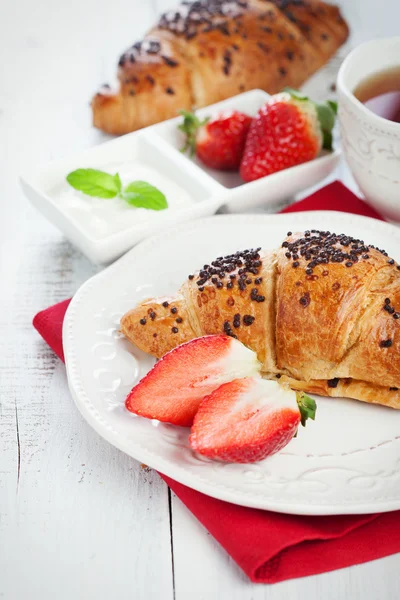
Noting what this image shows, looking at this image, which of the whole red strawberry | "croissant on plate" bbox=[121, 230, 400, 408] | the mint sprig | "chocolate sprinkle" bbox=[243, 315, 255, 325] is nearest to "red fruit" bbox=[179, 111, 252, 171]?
the whole red strawberry

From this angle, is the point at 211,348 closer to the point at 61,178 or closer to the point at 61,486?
the point at 61,486

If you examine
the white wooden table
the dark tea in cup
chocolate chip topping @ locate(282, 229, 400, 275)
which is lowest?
the white wooden table

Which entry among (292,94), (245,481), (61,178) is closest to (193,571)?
(245,481)

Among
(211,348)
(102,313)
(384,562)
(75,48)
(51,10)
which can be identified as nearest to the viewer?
(384,562)

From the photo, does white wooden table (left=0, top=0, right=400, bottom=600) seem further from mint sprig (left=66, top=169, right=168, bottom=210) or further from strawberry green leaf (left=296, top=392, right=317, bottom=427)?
strawberry green leaf (left=296, top=392, right=317, bottom=427)

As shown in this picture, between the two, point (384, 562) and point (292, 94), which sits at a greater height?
point (292, 94)

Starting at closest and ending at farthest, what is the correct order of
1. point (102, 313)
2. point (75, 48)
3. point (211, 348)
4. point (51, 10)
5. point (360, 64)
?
point (211, 348), point (102, 313), point (360, 64), point (75, 48), point (51, 10)

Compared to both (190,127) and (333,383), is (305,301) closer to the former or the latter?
(333,383)
